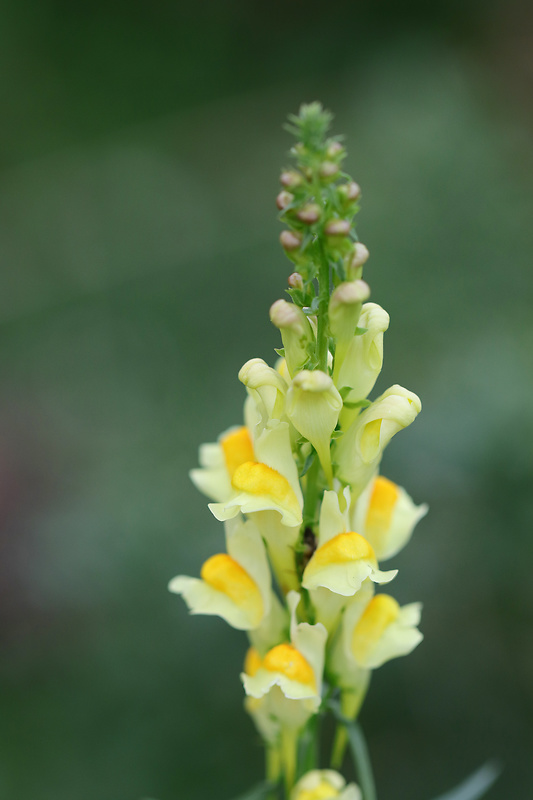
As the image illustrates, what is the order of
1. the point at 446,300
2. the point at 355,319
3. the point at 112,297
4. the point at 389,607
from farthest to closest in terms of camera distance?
the point at 112,297 < the point at 446,300 < the point at 389,607 < the point at 355,319

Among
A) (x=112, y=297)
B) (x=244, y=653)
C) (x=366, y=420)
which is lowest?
(x=244, y=653)

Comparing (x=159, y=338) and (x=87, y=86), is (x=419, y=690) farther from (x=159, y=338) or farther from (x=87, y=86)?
(x=87, y=86)

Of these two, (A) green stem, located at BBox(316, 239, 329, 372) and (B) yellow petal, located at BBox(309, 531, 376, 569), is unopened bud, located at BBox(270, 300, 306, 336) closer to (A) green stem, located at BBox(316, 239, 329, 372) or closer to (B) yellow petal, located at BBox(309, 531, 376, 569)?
(A) green stem, located at BBox(316, 239, 329, 372)

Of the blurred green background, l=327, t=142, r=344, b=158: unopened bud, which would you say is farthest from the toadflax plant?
the blurred green background

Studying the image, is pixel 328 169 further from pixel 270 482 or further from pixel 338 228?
pixel 270 482

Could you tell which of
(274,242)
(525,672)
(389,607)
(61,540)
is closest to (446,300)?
(274,242)

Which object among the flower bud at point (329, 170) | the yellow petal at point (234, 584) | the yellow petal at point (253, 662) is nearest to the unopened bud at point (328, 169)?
the flower bud at point (329, 170)

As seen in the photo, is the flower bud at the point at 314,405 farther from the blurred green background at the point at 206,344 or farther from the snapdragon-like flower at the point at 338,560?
the blurred green background at the point at 206,344
